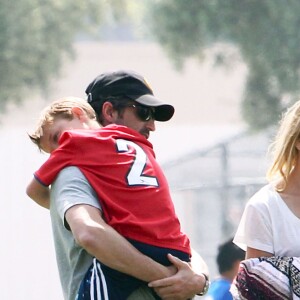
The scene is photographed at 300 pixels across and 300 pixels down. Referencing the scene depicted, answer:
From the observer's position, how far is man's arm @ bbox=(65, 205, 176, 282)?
9.29 ft

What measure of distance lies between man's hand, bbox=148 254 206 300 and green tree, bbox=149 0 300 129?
8823mm

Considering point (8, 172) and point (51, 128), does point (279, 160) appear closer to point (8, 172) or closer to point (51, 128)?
point (51, 128)

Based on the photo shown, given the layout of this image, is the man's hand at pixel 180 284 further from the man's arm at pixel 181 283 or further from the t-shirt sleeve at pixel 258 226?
the t-shirt sleeve at pixel 258 226

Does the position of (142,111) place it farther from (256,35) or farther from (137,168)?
(256,35)

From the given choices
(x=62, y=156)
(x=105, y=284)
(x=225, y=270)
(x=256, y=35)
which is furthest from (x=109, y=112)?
(x=256, y=35)

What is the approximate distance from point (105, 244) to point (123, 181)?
0.72 feet

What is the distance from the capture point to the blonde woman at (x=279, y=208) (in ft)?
11.0

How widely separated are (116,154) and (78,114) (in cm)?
24

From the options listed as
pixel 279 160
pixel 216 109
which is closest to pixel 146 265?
pixel 279 160

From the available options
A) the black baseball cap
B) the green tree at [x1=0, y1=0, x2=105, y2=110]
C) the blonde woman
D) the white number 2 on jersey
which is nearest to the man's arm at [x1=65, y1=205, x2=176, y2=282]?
the white number 2 on jersey

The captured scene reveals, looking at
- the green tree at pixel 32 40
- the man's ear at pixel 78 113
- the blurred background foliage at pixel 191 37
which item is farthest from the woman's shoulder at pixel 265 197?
the green tree at pixel 32 40

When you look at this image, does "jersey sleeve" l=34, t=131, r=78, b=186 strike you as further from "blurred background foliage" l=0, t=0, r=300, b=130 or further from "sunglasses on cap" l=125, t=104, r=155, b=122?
"blurred background foliage" l=0, t=0, r=300, b=130

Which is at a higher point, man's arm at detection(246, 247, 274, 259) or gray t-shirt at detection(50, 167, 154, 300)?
gray t-shirt at detection(50, 167, 154, 300)

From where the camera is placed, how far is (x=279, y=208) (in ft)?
11.1
